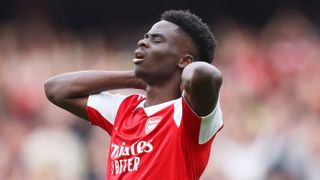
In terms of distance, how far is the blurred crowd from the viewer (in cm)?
628

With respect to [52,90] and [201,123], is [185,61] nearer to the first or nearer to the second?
[201,123]

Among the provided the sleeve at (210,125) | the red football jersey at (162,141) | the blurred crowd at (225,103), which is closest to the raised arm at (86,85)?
the red football jersey at (162,141)

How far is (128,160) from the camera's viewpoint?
12.0ft

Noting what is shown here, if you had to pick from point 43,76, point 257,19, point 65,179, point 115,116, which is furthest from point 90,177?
point 115,116

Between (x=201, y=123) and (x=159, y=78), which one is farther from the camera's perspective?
(x=159, y=78)

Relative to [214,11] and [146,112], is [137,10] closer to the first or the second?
[214,11]

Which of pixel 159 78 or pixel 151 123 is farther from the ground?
pixel 159 78

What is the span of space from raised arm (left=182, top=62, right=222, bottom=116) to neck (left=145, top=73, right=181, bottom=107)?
0.98 feet

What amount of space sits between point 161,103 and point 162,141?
247 mm

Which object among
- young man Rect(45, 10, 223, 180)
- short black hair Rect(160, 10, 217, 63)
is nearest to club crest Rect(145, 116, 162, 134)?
young man Rect(45, 10, 223, 180)

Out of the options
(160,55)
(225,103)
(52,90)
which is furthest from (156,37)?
(225,103)

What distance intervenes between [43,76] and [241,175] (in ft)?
6.94

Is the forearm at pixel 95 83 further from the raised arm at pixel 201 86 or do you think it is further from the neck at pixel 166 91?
the raised arm at pixel 201 86

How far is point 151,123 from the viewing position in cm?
370
